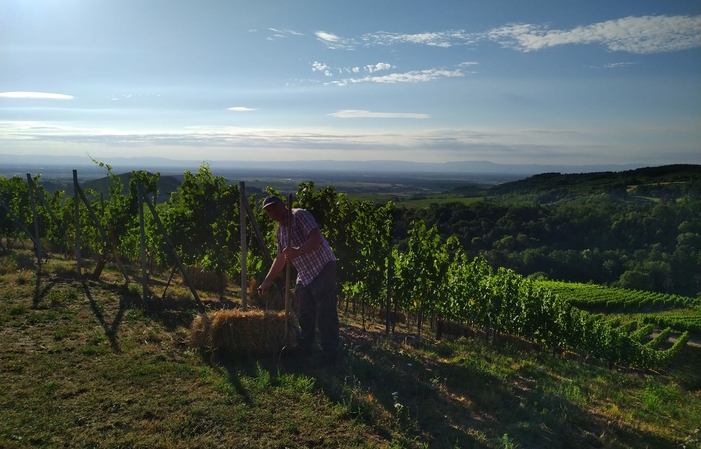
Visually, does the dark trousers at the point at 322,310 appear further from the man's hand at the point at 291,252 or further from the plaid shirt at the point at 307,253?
the man's hand at the point at 291,252

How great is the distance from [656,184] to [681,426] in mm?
116729

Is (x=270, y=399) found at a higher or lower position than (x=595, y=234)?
higher

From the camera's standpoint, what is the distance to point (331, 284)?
5.48 m

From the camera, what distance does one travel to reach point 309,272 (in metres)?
5.44

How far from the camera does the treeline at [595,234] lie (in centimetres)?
6456

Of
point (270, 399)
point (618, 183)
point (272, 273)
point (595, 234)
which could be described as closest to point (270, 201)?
point (272, 273)

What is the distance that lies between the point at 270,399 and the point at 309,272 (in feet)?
5.36

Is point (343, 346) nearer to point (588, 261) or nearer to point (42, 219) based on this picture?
point (42, 219)

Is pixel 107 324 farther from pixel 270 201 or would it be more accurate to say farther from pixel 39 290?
pixel 270 201

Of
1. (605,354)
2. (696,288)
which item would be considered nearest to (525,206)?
(696,288)

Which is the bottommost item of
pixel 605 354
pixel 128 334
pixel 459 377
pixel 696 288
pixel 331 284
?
pixel 696 288

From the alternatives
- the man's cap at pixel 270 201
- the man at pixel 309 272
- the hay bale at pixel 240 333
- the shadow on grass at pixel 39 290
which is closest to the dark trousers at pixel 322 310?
the man at pixel 309 272

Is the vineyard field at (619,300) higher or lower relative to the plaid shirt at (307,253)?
lower

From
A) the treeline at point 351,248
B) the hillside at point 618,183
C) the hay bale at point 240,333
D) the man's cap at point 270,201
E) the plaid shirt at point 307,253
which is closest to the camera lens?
the man's cap at point 270,201
